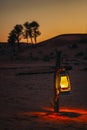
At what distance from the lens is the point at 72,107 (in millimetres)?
15094

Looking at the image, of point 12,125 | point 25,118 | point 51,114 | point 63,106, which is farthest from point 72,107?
point 12,125

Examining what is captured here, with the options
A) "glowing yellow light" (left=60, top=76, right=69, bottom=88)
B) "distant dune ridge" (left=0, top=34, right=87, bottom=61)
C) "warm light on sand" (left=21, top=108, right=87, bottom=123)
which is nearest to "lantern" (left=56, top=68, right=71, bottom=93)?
"glowing yellow light" (left=60, top=76, right=69, bottom=88)

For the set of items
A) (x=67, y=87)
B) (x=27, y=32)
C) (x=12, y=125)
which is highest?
(x=27, y=32)

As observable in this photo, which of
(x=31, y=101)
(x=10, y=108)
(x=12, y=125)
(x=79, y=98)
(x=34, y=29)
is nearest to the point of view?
(x=12, y=125)

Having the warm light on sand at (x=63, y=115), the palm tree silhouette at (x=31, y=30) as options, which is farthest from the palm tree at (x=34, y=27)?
the warm light on sand at (x=63, y=115)

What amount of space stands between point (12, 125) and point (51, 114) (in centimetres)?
206

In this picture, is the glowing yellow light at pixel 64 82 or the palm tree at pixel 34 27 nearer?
the glowing yellow light at pixel 64 82

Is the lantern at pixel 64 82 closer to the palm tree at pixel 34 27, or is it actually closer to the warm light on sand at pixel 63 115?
the warm light on sand at pixel 63 115

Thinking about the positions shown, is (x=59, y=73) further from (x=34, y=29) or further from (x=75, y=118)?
(x=34, y=29)

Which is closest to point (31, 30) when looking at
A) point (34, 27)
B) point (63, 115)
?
point (34, 27)

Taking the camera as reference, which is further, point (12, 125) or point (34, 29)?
point (34, 29)

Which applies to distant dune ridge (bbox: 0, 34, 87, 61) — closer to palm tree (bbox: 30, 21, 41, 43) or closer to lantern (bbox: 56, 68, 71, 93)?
palm tree (bbox: 30, 21, 41, 43)

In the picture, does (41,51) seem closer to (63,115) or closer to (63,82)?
(63,115)

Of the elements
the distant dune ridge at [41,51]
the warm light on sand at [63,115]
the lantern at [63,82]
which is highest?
the distant dune ridge at [41,51]
